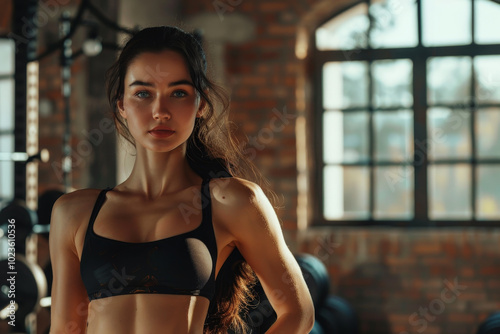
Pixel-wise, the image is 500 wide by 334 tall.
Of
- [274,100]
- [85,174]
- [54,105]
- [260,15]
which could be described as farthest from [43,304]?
[260,15]

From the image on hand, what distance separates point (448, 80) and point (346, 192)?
103cm

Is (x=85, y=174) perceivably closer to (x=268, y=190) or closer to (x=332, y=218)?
(x=332, y=218)

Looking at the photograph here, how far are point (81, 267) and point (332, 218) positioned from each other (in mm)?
3975

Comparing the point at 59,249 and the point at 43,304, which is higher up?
the point at 59,249

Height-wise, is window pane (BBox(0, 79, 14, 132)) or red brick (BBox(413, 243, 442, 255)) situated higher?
window pane (BBox(0, 79, 14, 132))

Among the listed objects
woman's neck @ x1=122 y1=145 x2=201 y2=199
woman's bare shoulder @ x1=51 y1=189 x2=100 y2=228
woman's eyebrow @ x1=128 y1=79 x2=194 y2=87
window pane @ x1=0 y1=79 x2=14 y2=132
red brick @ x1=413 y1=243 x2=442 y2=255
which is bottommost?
red brick @ x1=413 y1=243 x2=442 y2=255

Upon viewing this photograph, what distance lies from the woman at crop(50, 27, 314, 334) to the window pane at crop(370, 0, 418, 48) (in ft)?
12.6

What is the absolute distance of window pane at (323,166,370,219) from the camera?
5.00 metres

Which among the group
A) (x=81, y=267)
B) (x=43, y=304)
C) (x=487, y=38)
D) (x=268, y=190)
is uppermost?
(x=487, y=38)

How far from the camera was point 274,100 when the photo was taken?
495 centimetres

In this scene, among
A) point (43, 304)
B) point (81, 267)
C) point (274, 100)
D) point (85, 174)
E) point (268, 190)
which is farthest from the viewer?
point (274, 100)

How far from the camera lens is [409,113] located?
493 centimetres

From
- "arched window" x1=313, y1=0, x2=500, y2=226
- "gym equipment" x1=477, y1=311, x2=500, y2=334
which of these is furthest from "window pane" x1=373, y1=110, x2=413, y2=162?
"gym equipment" x1=477, y1=311, x2=500, y2=334

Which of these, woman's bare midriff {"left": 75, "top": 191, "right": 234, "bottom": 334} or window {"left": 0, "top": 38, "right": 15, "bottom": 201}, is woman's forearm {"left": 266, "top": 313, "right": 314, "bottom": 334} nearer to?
woman's bare midriff {"left": 75, "top": 191, "right": 234, "bottom": 334}
